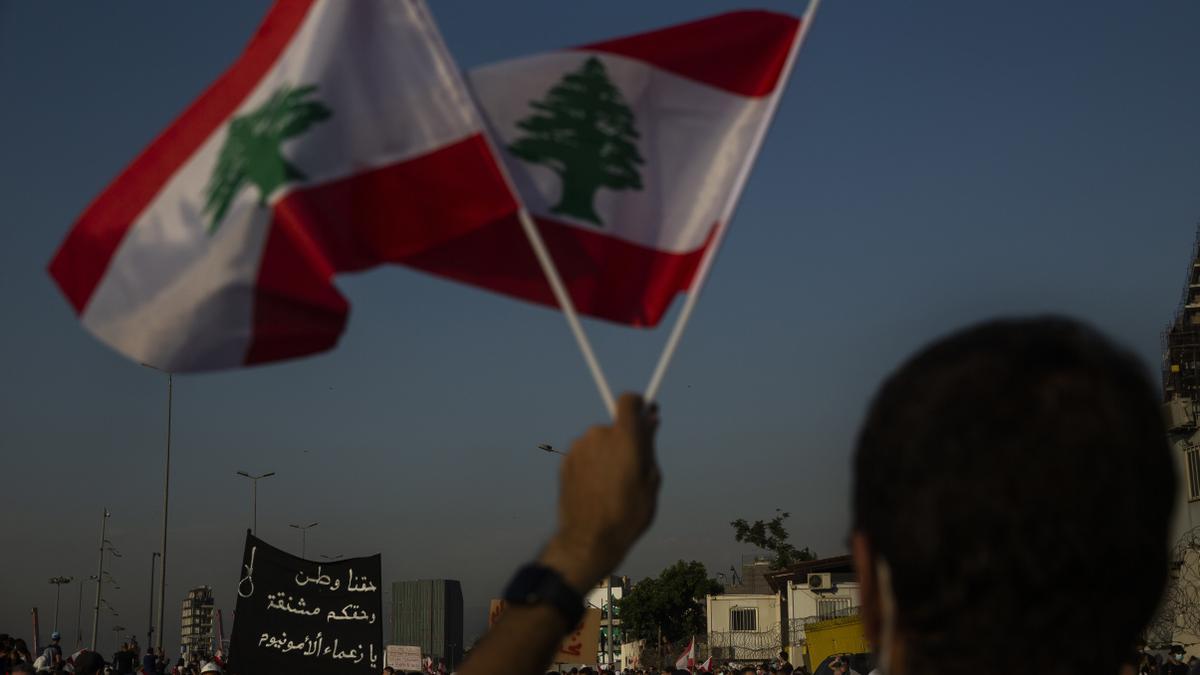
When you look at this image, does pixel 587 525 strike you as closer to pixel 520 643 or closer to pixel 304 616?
pixel 520 643

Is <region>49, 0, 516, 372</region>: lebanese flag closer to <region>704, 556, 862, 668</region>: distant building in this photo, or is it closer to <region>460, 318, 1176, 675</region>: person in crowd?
<region>460, 318, 1176, 675</region>: person in crowd

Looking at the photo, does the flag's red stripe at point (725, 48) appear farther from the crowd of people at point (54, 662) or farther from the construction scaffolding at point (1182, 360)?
the construction scaffolding at point (1182, 360)

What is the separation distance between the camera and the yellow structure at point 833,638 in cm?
3453

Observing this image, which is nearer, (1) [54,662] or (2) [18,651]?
(2) [18,651]

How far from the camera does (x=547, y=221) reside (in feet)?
12.7

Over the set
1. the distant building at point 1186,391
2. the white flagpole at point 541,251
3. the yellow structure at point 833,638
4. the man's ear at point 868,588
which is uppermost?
the distant building at point 1186,391

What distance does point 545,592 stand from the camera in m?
1.80

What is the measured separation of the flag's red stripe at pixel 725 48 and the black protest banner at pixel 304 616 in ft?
34.9

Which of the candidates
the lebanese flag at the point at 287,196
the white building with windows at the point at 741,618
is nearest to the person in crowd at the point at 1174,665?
the lebanese flag at the point at 287,196

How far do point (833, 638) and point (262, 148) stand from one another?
3496 cm

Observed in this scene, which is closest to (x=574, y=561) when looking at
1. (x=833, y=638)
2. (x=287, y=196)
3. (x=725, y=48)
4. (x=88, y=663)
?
(x=287, y=196)

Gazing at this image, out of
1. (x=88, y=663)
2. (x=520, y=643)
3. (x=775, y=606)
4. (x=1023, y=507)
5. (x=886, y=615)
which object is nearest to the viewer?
(x=1023, y=507)

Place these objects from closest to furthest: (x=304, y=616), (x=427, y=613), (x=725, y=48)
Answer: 1. (x=725, y=48)
2. (x=304, y=616)
3. (x=427, y=613)

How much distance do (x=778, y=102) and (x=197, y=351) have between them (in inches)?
69.1
